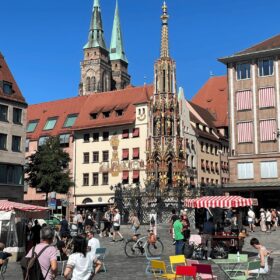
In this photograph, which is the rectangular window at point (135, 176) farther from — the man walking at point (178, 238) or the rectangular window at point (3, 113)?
the man walking at point (178, 238)

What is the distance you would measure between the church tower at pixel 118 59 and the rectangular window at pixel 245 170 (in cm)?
6869

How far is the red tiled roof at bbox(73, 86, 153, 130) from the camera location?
58772 mm

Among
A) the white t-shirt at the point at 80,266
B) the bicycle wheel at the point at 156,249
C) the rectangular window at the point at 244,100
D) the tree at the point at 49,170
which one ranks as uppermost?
the rectangular window at the point at 244,100

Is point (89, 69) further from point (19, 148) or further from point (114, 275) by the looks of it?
point (114, 275)

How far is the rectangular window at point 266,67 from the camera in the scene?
44.4 metres

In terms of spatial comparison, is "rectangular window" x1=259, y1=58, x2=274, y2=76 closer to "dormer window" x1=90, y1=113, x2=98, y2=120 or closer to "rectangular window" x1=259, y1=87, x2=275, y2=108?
"rectangular window" x1=259, y1=87, x2=275, y2=108

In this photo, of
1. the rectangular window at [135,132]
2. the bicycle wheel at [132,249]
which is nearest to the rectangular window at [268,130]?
the rectangular window at [135,132]

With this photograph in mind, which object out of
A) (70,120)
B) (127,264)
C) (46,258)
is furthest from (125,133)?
(46,258)

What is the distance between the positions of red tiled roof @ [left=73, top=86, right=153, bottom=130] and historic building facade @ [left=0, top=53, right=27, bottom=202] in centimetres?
1308

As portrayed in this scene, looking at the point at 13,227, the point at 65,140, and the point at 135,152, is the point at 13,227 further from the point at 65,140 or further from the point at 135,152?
the point at 65,140

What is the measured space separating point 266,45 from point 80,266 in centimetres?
4168

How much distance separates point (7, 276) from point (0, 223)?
4505 millimetres

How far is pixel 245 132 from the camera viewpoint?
148 ft

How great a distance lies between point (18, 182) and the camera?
46.5 meters
